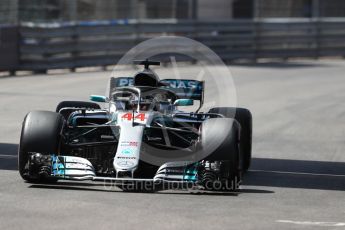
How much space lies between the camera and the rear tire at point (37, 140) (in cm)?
1010

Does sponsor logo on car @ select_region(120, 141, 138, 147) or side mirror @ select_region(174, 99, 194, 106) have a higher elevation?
side mirror @ select_region(174, 99, 194, 106)

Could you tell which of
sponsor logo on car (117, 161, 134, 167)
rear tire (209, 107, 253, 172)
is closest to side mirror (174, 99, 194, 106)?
rear tire (209, 107, 253, 172)

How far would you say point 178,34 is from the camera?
30.9m

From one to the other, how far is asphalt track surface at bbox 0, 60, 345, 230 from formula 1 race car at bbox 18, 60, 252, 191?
0.21 meters

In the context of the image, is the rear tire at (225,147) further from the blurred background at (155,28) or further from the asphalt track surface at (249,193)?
the blurred background at (155,28)

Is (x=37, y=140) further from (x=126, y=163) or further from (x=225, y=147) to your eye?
(x=225, y=147)

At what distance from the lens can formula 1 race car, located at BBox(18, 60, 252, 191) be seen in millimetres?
10000

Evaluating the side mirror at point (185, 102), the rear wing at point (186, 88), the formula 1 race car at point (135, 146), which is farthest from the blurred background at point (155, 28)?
the side mirror at point (185, 102)

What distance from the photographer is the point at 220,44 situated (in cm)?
3148

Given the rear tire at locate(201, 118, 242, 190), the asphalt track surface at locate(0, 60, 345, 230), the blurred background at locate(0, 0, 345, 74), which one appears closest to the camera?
the asphalt track surface at locate(0, 60, 345, 230)

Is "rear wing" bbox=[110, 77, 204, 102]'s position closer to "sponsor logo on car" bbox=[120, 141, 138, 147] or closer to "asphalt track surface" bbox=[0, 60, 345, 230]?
"asphalt track surface" bbox=[0, 60, 345, 230]

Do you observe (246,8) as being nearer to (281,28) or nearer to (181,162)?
(281,28)

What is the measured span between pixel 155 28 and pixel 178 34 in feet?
3.21

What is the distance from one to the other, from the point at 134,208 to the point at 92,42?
20.3 meters
